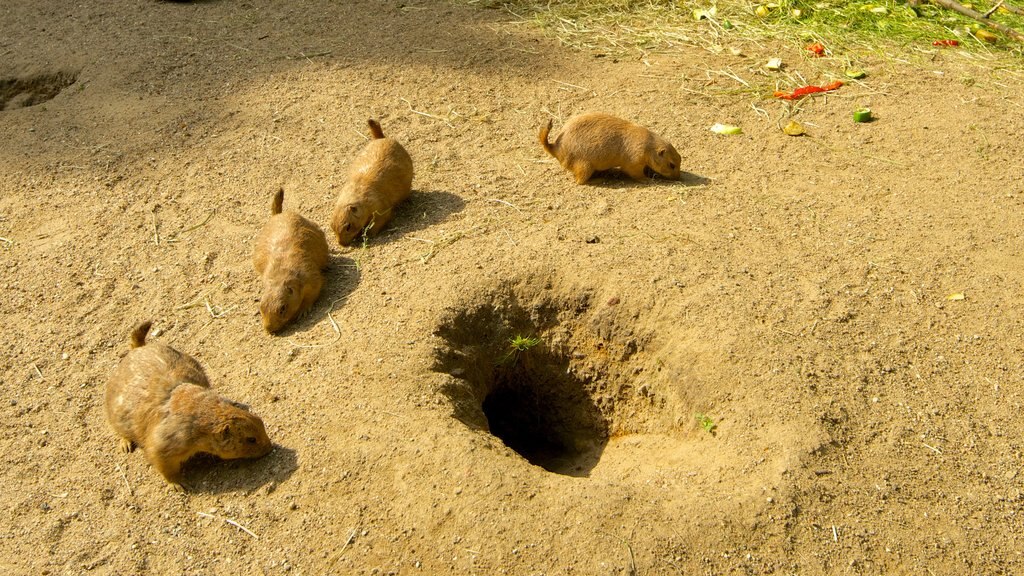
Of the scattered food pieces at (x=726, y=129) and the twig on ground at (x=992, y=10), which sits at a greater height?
the twig on ground at (x=992, y=10)

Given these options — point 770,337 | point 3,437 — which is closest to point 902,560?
point 770,337

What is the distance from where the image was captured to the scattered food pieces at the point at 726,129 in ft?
21.6

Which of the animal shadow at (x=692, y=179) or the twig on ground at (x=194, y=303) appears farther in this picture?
the animal shadow at (x=692, y=179)

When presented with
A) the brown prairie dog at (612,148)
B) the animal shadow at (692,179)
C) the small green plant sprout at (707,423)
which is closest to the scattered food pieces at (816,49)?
the animal shadow at (692,179)

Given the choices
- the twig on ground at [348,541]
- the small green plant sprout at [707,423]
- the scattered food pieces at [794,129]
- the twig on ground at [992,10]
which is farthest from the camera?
the twig on ground at [992,10]

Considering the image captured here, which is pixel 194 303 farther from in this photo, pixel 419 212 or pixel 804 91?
→ pixel 804 91

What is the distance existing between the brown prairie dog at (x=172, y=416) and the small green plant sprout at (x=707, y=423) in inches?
86.2

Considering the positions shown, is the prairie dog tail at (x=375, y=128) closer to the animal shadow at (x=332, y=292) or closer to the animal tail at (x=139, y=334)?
the animal shadow at (x=332, y=292)

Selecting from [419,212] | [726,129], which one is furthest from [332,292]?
[726,129]

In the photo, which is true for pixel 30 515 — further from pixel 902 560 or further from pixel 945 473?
pixel 945 473

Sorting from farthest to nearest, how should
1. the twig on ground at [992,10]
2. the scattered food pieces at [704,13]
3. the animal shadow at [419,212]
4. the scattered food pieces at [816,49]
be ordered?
the scattered food pieces at [704,13] < the scattered food pieces at [816,49] < the twig on ground at [992,10] < the animal shadow at [419,212]

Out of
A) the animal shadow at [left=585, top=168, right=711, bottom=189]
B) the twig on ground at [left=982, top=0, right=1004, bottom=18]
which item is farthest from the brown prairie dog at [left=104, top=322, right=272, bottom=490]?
the twig on ground at [left=982, top=0, right=1004, bottom=18]

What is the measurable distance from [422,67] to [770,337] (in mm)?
4566

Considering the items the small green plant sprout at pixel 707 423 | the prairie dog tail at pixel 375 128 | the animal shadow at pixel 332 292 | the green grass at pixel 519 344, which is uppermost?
the prairie dog tail at pixel 375 128
